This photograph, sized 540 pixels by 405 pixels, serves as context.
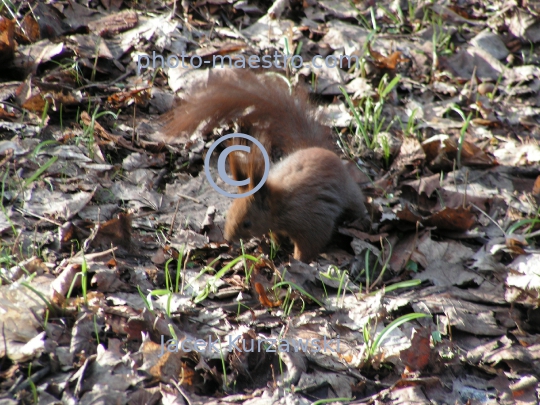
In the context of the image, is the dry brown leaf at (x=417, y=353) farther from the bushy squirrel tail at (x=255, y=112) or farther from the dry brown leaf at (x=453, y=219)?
the bushy squirrel tail at (x=255, y=112)

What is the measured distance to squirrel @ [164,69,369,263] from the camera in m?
3.02

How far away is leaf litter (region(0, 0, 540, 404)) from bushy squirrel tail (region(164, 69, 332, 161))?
0.34 meters

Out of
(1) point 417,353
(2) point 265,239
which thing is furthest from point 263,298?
(2) point 265,239

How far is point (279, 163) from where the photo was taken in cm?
359

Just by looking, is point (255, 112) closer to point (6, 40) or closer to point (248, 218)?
point (248, 218)

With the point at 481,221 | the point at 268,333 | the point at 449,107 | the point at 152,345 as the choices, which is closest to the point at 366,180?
the point at 481,221

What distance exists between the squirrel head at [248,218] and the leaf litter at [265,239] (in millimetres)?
113

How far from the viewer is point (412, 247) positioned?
2977 mm

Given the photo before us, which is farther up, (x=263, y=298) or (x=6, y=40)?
(x=6, y=40)

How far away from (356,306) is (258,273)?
1.74ft

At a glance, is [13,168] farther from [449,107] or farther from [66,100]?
[449,107]

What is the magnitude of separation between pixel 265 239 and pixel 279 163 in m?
0.53

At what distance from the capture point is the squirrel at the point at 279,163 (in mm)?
3016

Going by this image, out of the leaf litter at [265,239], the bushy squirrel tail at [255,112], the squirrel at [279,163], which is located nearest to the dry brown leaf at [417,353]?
the leaf litter at [265,239]
